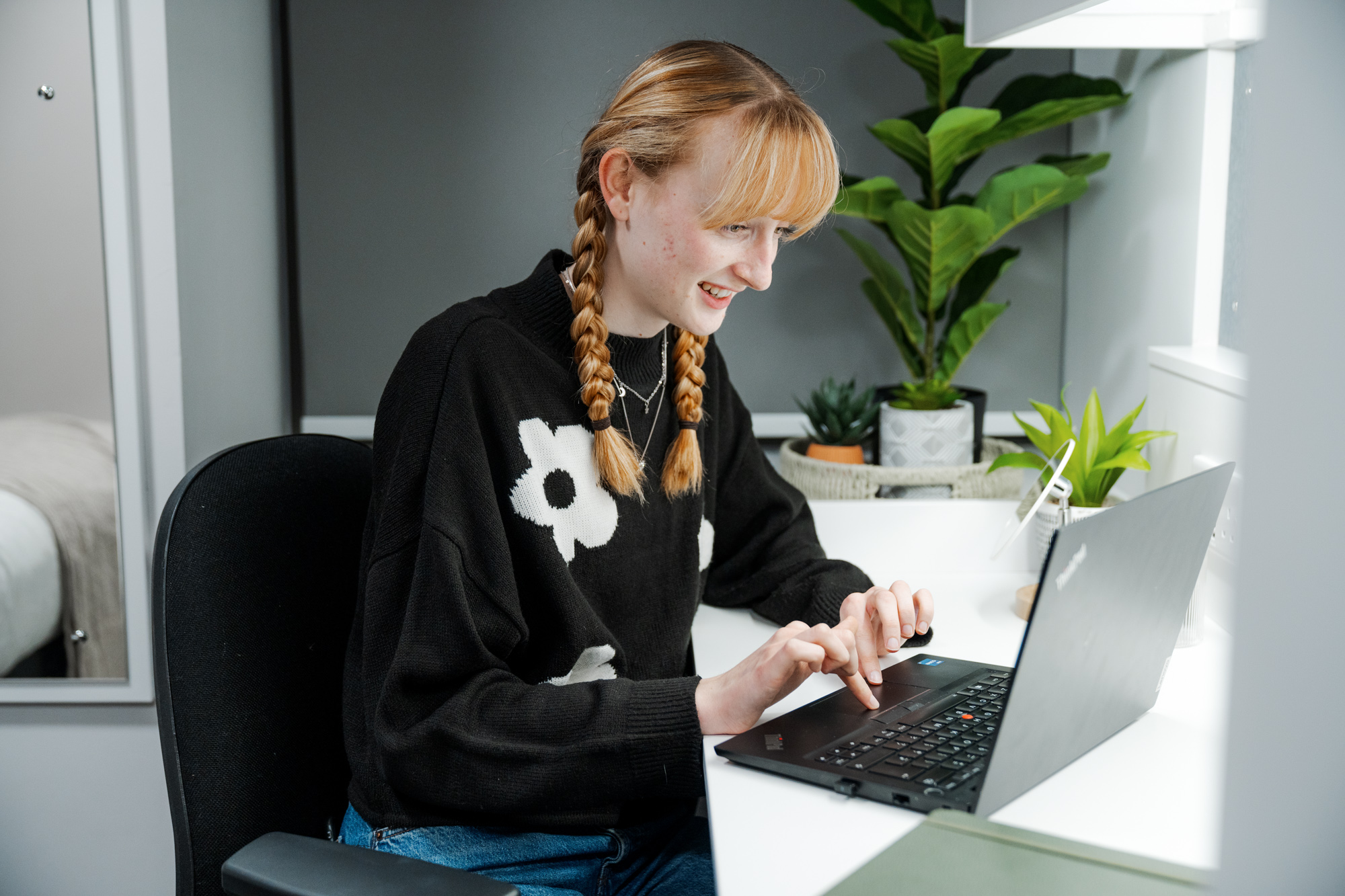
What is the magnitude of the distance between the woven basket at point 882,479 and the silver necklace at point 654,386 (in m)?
0.32

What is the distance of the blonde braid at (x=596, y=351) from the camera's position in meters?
1.02

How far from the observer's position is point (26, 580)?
1.31 meters

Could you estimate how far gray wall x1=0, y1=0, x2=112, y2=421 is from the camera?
124 centimetres

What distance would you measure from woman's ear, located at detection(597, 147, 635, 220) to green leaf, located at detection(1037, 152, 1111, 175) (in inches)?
30.2

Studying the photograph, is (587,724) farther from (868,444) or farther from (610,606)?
(868,444)

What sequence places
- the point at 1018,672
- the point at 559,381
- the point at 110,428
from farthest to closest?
the point at 110,428 < the point at 559,381 < the point at 1018,672

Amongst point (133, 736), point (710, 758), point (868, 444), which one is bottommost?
point (133, 736)

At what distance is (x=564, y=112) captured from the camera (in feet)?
5.56

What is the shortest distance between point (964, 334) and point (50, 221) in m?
1.22

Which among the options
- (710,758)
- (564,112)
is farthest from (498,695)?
(564,112)

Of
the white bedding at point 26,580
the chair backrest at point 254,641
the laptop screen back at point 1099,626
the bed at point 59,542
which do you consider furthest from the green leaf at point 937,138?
the white bedding at point 26,580

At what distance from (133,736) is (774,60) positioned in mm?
1365

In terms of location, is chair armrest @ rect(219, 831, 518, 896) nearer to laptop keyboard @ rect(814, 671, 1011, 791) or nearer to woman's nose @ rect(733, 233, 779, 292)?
laptop keyboard @ rect(814, 671, 1011, 791)

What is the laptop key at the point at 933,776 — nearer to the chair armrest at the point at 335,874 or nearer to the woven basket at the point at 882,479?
the chair armrest at the point at 335,874
